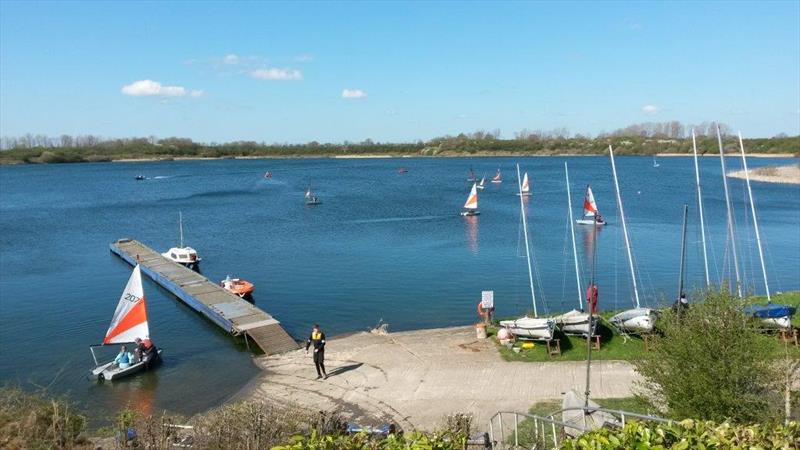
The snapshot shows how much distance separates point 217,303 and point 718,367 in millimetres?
23997

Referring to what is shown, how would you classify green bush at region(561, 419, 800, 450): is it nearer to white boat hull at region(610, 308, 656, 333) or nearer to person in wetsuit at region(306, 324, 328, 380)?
person in wetsuit at region(306, 324, 328, 380)

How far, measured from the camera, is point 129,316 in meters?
23.8

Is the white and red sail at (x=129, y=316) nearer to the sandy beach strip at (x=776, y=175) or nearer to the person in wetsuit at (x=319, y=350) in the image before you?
the person in wetsuit at (x=319, y=350)

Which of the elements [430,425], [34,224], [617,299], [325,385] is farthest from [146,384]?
[34,224]

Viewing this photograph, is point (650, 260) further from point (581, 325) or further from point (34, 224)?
point (34, 224)

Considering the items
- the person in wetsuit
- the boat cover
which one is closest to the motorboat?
the person in wetsuit

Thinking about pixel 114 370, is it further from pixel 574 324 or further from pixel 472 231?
pixel 472 231

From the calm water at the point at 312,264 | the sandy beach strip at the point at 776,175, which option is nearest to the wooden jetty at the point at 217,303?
the calm water at the point at 312,264

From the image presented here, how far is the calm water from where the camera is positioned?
82.4ft

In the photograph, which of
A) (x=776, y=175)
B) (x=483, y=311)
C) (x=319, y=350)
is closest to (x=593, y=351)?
(x=483, y=311)

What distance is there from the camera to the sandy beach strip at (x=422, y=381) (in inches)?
703

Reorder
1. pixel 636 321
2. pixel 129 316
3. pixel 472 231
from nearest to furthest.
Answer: pixel 636 321 < pixel 129 316 < pixel 472 231

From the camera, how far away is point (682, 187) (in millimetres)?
101312

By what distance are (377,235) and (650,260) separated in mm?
22772
